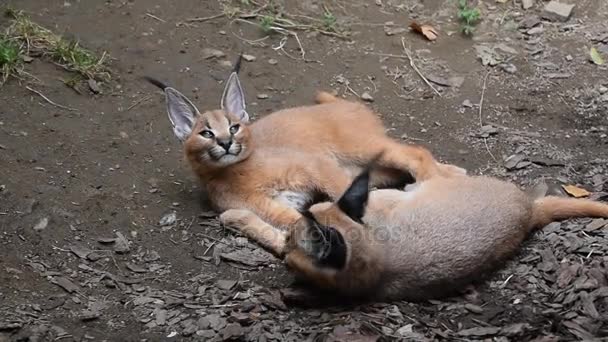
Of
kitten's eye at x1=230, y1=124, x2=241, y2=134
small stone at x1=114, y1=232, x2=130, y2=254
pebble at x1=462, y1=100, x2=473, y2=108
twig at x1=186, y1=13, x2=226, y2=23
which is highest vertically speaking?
kitten's eye at x1=230, y1=124, x2=241, y2=134

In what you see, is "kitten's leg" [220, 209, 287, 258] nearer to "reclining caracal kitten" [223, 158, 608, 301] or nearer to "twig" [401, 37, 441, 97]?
A: "reclining caracal kitten" [223, 158, 608, 301]

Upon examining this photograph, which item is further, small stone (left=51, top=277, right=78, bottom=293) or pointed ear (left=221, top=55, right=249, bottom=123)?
pointed ear (left=221, top=55, right=249, bottom=123)

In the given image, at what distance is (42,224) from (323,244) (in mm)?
2187

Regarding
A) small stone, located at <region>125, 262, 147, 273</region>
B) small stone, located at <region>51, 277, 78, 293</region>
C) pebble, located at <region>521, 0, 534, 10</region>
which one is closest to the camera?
small stone, located at <region>51, 277, 78, 293</region>

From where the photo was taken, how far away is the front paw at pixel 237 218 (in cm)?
685

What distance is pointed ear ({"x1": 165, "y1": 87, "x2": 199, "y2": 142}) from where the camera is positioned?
7.16 meters

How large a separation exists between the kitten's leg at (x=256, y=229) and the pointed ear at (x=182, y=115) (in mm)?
736

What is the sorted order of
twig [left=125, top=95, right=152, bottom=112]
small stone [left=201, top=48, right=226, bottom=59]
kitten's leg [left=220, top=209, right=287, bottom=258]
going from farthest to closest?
small stone [left=201, top=48, right=226, bottom=59]
twig [left=125, top=95, right=152, bottom=112]
kitten's leg [left=220, top=209, right=287, bottom=258]

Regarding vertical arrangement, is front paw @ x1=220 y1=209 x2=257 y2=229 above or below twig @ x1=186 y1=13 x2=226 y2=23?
below

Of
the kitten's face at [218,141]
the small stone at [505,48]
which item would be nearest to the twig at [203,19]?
the kitten's face at [218,141]

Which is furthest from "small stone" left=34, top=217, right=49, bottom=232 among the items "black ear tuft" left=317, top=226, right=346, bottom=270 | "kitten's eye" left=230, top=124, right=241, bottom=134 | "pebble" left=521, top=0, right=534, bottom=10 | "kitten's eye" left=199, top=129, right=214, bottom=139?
"pebble" left=521, top=0, right=534, bottom=10

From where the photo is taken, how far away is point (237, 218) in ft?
22.6

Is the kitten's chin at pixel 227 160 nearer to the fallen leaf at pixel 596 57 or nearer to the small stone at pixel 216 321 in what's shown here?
the small stone at pixel 216 321

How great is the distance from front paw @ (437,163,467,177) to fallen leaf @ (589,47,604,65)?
8.12 ft
